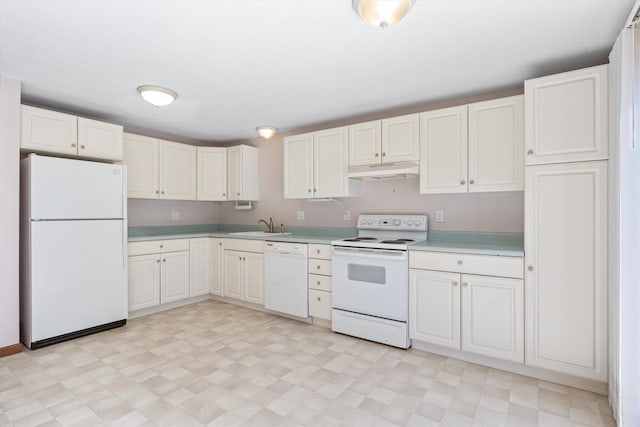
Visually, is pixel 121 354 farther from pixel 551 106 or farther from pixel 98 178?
pixel 551 106

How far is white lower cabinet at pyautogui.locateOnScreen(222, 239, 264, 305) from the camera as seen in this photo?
3.87 meters

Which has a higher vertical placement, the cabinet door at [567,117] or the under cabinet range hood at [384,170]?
the cabinet door at [567,117]

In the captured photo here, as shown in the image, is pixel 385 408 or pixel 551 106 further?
pixel 551 106

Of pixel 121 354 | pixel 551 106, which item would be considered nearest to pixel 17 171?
pixel 121 354

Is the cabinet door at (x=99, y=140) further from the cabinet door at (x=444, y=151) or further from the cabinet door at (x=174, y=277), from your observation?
the cabinet door at (x=444, y=151)

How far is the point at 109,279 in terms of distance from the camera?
326 centimetres

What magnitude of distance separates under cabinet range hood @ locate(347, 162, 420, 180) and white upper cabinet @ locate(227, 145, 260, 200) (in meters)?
1.67

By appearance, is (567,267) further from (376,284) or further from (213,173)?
(213,173)

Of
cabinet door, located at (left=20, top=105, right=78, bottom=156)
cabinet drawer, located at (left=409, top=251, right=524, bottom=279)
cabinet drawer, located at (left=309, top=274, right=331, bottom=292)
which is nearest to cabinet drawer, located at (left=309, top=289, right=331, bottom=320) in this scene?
cabinet drawer, located at (left=309, top=274, right=331, bottom=292)

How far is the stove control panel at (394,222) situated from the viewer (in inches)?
129

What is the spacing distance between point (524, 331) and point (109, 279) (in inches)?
141

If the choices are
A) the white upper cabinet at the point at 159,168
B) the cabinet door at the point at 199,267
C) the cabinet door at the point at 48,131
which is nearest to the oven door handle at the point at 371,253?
the cabinet door at the point at 199,267

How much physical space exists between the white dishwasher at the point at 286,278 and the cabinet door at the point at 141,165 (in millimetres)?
1556

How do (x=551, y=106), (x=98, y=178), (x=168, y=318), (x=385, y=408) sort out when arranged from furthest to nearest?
1. (x=168, y=318)
2. (x=98, y=178)
3. (x=551, y=106)
4. (x=385, y=408)
